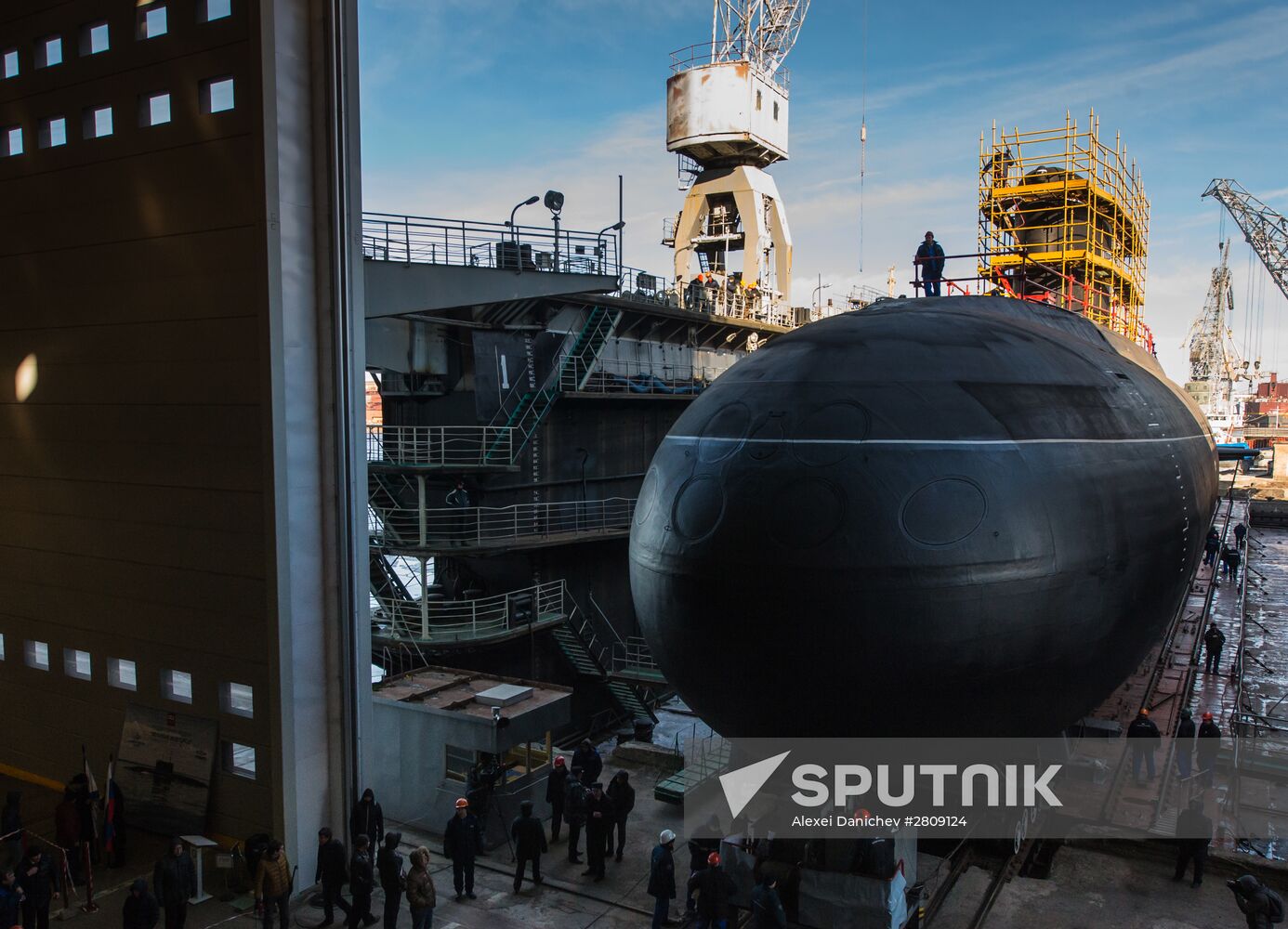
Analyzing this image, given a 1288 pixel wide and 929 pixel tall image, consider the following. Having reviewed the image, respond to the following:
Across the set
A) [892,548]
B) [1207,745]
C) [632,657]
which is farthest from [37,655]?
[1207,745]

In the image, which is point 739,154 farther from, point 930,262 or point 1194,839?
point 1194,839

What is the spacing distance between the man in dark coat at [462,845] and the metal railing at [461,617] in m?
9.12

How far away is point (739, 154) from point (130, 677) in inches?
1178

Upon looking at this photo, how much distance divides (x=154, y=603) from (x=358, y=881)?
4.83 metres

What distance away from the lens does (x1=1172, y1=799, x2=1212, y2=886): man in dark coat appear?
8.97 metres

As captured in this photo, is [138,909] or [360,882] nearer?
[138,909]

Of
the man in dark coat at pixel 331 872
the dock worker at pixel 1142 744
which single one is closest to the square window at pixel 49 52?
the man in dark coat at pixel 331 872

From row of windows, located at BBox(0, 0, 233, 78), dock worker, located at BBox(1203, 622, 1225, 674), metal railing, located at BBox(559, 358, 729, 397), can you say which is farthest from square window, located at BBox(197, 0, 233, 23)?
dock worker, located at BBox(1203, 622, 1225, 674)

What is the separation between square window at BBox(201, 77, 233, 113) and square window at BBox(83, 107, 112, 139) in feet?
5.80

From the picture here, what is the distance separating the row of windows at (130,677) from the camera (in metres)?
11.1

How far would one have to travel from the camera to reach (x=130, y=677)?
39.8 feet

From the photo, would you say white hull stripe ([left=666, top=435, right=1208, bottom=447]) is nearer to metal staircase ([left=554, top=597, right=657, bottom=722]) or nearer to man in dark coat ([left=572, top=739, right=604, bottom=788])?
man in dark coat ([left=572, top=739, right=604, bottom=788])

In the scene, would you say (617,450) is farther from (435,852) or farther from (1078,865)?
(1078,865)

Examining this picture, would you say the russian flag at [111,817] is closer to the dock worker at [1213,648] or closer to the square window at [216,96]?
the square window at [216,96]
